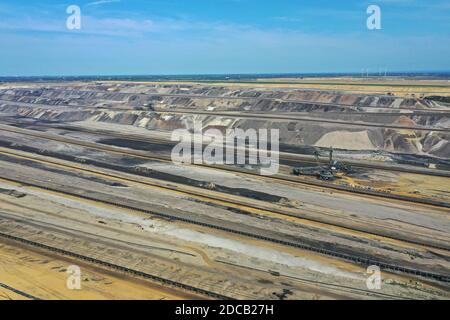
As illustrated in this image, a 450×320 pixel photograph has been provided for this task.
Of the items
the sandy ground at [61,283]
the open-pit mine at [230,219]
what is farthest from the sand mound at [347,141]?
the sandy ground at [61,283]

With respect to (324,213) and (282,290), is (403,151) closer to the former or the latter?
(324,213)

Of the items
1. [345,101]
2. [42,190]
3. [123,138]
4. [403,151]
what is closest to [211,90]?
[345,101]

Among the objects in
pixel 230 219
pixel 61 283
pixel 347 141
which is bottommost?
pixel 61 283

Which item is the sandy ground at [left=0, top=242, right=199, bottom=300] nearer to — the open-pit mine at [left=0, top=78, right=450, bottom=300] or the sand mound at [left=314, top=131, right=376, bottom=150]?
the open-pit mine at [left=0, top=78, right=450, bottom=300]

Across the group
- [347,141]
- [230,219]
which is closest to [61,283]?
[230,219]

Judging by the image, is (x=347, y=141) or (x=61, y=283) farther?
(x=347, y=141)

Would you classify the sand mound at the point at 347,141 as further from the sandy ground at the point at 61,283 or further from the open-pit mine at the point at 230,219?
the sandy ground at the point at 61,283

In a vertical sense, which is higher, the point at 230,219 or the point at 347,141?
the point at 347,141

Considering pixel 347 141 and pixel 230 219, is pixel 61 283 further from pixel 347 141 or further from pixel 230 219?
pixel 347 141

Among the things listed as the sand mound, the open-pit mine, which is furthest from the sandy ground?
the sand mound
